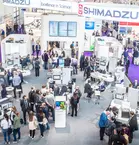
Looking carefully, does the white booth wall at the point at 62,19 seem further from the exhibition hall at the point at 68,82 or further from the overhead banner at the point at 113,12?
the overhead banner at the point at 113,12

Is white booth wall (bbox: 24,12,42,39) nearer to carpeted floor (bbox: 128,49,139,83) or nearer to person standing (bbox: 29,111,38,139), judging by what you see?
carpeted floor (bbox: 128,49,139,83)

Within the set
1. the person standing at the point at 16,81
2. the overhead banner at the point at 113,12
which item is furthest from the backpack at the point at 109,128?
the person standing at the point at 16,81

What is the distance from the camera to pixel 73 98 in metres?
10.4

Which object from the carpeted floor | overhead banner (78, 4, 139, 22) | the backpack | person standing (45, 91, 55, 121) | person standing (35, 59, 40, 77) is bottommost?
the backpack

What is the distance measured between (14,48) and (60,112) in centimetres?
726

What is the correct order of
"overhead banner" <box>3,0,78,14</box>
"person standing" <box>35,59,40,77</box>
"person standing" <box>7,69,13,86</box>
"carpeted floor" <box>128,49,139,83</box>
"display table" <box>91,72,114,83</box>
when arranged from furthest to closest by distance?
"carpeted floor" <box>128,49,139,83</box> < "person standing" <box>35,59,40,77</box> < "display table" <box>91,72,114,83</box> < "person standing" <box>7,69,13,86</box> < "overhead banner" <box>3,0,78,14</box>

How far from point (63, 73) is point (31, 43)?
5.08 meters

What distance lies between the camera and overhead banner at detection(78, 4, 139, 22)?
9906mm

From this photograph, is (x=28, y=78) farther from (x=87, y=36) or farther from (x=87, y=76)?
(x=87, y=36)

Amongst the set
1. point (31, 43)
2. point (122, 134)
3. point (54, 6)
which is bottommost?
point (122, 134)

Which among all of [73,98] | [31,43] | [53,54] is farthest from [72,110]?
[31,43]

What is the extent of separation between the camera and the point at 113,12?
10.3 metres

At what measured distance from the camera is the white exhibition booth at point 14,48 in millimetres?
14760

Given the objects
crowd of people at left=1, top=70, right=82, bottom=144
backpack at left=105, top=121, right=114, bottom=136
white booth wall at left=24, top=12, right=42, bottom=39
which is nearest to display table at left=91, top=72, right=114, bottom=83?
crowd of people at left=1, top=70, right=82, bottom=144
